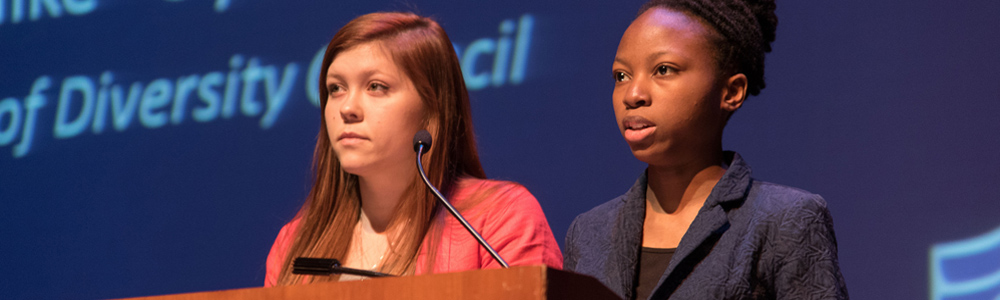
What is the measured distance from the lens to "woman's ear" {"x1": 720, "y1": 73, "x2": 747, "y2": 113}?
148 centimetres

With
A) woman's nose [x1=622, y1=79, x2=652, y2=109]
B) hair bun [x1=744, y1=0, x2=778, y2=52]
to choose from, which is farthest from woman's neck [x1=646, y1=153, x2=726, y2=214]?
hair bun [x1=744, y1=0, x2=778, y2=52]

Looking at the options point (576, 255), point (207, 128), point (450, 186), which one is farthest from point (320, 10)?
point (576, 255)

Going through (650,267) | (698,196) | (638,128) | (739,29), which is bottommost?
(650,267)

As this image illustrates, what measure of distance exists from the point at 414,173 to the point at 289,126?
889mm

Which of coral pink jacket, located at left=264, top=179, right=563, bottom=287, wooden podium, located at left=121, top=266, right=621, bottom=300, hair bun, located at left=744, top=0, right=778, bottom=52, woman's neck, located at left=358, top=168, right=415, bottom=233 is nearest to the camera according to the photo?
wooden podium, located at left=121, top=266, right=621, bottom=300

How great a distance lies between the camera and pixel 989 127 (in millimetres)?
1964

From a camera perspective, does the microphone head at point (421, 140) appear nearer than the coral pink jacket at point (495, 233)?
Yes

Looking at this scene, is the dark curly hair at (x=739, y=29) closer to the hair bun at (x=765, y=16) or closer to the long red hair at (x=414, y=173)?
the hair bun at (x=765, y=16)

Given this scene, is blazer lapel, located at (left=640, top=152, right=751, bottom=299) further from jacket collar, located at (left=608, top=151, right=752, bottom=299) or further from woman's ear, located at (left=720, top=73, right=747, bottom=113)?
woman's ear, located at (left=720, top=73, right=747, bottom=113)

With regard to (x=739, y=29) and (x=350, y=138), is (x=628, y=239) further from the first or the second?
(x=350, y=138)

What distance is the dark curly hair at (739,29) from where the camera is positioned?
1.48 metres

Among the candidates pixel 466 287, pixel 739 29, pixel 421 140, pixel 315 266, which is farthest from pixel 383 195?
pixel 466 287

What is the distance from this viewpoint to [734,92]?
1.49m

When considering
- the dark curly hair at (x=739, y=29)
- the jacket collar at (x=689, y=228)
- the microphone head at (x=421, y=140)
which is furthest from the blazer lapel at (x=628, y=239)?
the microphone head at (x=421, y=140)
